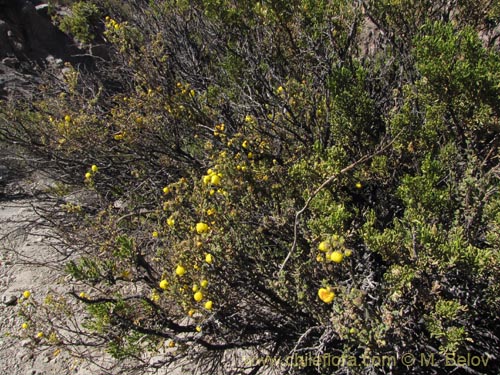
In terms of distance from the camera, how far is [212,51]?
5.38 m

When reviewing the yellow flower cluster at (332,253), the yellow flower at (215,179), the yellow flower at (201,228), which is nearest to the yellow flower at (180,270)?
the yellow flower at (201,228)

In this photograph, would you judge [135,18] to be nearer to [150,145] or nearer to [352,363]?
[150,145]

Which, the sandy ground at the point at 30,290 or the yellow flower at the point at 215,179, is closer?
the yellow flower at the point at 215,179

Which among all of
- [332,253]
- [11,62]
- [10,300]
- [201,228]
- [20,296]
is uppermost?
[332,253]

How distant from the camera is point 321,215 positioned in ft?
7.09

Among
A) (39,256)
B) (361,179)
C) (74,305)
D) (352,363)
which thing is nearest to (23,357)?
(74,305)

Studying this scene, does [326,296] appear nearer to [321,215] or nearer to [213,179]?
[321,215]

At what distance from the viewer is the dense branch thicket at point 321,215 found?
1877 millimetres

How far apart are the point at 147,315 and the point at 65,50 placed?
11.6m

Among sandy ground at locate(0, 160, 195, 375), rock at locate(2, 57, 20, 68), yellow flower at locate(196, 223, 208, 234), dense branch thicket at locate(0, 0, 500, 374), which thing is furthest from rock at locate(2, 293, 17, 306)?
rock at locate(2, 57, 20, 68)

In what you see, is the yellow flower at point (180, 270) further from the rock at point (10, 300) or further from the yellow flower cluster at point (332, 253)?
the rock at point (10, 300)

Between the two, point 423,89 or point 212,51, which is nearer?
point 423,89

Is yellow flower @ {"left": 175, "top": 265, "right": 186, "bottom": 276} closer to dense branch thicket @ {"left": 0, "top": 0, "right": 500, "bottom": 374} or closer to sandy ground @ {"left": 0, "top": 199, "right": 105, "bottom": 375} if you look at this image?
dense branch thicket @ {"left": 0, "top": 0, "right": 500, "bottom": 374}

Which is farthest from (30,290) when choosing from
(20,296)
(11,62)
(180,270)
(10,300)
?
(11,62)
